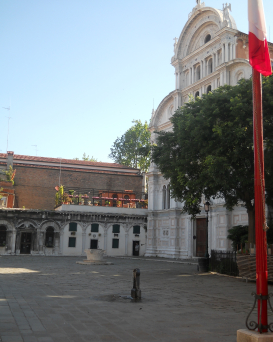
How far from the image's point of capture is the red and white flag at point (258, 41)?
19.7ft

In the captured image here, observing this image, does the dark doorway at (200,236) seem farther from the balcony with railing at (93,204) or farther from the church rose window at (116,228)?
the church rose window at (116,228)

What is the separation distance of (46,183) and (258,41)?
4445cm

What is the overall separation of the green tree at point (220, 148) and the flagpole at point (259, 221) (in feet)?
33.0

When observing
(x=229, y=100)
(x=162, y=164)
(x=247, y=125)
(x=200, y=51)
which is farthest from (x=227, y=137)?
(x=200, y=51)

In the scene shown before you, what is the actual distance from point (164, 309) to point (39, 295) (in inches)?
144

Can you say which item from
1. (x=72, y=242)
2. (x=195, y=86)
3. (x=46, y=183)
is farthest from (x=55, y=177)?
(x=195, y=86)

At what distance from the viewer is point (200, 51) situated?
3403 cm

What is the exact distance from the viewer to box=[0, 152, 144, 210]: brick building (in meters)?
47.3

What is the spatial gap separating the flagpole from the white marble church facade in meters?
21.6

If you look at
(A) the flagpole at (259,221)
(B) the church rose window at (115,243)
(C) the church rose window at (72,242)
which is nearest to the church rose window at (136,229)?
(B) the church rose window at (115,243)

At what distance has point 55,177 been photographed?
48.8m

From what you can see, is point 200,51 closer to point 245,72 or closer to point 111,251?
point 245,72

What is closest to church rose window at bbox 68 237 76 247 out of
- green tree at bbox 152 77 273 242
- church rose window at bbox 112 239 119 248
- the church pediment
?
church rose window at bbox 112 239 119 248

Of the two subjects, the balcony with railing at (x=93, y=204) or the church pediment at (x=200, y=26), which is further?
the balcony with railing at (x=93, y=204)
